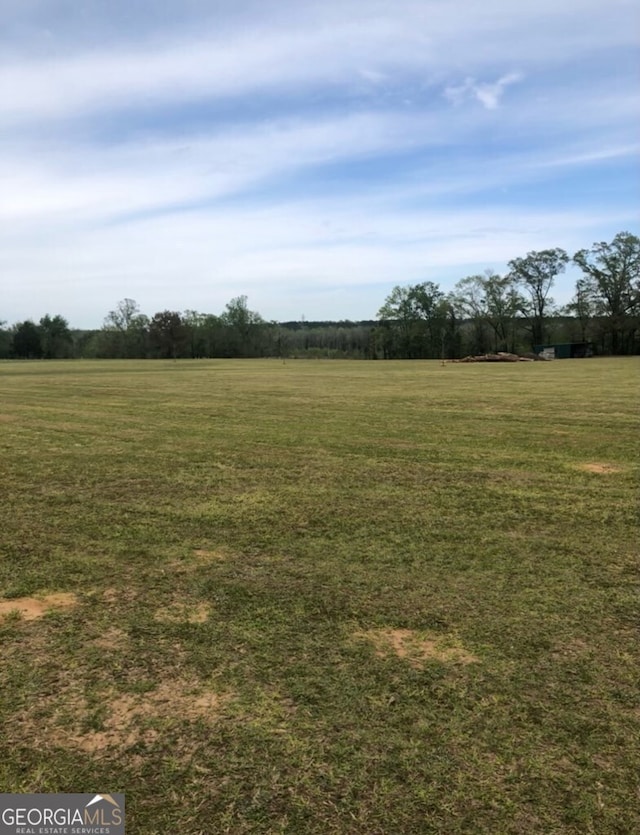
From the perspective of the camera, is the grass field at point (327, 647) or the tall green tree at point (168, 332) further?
the tall green tree at point (168, 332)

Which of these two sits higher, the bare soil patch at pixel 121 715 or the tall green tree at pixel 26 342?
the tall green tree at pixel 26 342

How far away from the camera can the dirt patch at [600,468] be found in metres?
7.19

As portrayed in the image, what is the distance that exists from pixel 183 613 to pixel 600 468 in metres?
5.79

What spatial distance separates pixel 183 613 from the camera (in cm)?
349

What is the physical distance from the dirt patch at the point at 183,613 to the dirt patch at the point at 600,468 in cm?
540

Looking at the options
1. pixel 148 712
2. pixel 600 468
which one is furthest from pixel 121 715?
pixel 600 468

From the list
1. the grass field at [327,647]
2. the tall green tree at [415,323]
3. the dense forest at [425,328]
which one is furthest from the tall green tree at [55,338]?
the grass field at [327,647]

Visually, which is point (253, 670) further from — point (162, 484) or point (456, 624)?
point (162, 484)

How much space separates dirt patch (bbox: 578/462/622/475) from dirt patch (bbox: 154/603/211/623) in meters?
5.40

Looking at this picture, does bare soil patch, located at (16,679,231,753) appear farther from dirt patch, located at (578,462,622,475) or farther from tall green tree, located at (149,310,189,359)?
tall green tree, located at (149,310,189,359)

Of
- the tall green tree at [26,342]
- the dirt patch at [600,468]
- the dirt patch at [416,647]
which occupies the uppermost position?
the tall green tree at [26,342]

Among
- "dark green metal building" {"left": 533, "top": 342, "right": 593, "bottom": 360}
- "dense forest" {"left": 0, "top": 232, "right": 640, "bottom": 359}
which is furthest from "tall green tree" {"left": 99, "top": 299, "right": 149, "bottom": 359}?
"dark green metal building" {"left": 533, "top": 342, "right": 593, "bottom": 360}

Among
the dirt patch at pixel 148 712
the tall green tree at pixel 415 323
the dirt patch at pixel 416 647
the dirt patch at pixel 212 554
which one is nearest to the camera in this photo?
the dirt patch at pixel 148 712

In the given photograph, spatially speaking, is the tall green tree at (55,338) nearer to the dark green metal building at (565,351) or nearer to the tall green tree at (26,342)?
the tall green tree at (26,342)
